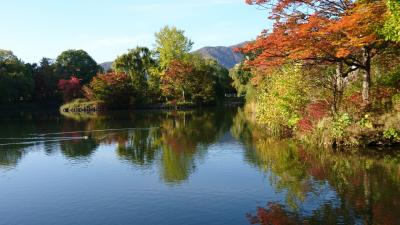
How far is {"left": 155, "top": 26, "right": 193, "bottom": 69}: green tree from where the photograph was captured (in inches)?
2830

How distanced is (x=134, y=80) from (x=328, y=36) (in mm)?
51779

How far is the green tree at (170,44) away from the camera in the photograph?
236 feet

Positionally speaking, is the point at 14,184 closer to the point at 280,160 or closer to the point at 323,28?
the point at 280,160

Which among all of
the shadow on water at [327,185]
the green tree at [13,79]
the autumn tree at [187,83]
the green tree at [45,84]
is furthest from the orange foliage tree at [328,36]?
the green tree at [45,84]

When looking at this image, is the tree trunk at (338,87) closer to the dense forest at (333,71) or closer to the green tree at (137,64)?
the dense forest at (333,71)

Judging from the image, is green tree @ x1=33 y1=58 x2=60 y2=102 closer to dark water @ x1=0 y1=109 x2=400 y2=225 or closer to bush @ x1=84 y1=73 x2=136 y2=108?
bush @ x1=84 y1=73 x2=136 y2=108

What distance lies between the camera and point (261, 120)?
28.0 meters

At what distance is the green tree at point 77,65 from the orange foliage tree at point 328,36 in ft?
214

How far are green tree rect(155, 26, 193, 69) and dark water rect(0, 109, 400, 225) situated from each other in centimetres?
4713

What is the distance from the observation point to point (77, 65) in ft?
280

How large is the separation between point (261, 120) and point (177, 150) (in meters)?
6.99

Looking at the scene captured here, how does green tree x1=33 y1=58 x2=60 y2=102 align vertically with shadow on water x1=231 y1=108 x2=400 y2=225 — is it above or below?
above

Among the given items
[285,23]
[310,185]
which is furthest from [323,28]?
[310,185]

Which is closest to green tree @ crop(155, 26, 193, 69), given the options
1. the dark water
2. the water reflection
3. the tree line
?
the tree line
